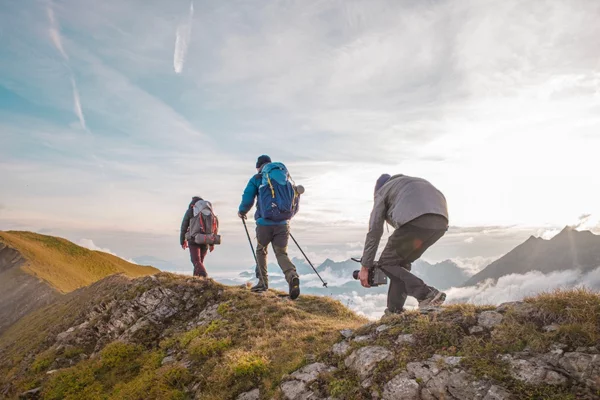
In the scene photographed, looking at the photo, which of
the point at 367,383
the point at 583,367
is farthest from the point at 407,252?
the point at 583,367

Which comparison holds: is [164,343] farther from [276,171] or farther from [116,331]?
[276,171]

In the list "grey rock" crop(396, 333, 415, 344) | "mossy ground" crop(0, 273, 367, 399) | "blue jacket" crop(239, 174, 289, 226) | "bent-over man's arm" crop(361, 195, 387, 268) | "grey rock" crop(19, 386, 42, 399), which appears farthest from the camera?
Result: "blue jacket" crop(239, 174, 289, 226)

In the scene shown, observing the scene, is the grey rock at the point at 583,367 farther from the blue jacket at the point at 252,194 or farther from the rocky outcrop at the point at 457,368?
the blue jacket at the point at 252,194

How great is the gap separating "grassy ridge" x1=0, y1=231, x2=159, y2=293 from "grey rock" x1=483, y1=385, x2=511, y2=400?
110 feet

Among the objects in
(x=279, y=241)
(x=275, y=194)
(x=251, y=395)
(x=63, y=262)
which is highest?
(x=275, y=194)

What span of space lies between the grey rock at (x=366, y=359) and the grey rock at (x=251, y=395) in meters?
1.97

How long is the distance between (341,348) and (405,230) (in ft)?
10.3

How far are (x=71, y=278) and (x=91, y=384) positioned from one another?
98.6 ft

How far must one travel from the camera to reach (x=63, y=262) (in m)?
37.0

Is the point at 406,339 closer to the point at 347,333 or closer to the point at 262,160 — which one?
the point at 347,333

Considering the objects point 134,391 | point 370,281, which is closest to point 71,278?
point 134,391

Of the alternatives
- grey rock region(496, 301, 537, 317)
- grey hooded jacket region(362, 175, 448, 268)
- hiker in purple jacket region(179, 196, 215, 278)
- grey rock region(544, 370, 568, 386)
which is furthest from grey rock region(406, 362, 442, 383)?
hiker in purple jacket region(179, 196, 215, 278)

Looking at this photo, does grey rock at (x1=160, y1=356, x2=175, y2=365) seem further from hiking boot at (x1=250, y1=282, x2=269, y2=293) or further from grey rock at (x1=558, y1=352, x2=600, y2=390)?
grey rock at (x1=558, y1=352, x2=600, y2=390)

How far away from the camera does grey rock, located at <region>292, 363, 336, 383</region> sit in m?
Answer: 6.50
